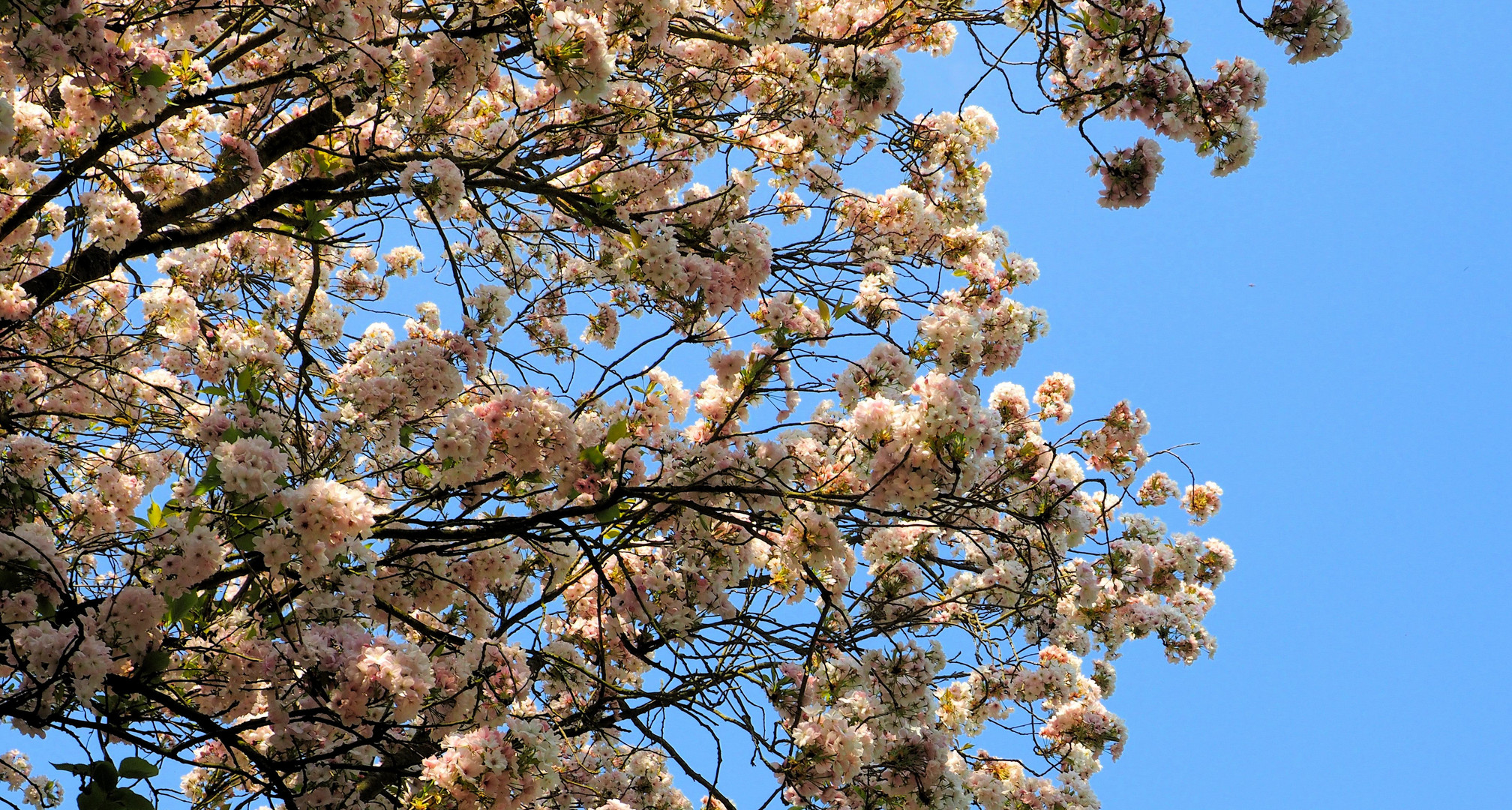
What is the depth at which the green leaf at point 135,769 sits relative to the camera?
2889 mm

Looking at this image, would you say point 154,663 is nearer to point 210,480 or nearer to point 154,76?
point 210,480

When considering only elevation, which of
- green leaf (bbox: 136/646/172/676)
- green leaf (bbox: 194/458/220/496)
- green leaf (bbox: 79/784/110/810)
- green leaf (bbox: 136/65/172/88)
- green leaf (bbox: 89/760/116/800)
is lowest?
green leaf (bbox: 79/784/110/810)

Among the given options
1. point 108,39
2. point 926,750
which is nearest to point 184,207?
point 108,39

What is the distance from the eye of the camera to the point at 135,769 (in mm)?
2898

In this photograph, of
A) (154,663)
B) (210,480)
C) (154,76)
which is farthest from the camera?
(154,76)

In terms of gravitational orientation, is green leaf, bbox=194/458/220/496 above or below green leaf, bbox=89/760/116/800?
above

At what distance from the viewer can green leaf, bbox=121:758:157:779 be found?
2.89 m

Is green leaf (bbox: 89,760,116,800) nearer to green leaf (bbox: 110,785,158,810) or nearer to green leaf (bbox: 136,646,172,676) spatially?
green leaf (bbox: 110,785,158,810)

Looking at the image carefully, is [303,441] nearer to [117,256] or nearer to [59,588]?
[59,588]

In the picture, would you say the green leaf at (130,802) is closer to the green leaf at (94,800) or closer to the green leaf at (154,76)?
the green leaf at (94,800)

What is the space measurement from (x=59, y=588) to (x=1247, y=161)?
4766mm

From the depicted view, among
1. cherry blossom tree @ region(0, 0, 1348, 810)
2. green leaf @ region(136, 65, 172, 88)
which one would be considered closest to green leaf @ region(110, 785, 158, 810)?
cherry blossom tree @ region(0, 0, 1348, 810)

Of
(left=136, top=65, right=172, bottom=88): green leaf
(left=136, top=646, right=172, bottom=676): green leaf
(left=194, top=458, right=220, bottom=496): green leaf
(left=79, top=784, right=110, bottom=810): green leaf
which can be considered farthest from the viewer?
(left=136, top=65, right=172, bottom=88): green leaf

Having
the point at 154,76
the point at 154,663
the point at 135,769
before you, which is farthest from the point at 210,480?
the point at 154,76
